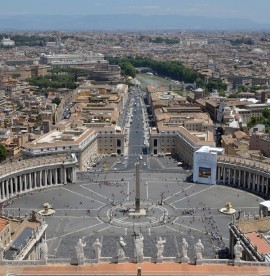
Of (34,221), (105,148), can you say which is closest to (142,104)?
(105,148)

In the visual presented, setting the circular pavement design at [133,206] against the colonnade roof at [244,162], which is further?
the colonnade roof at [244,162]

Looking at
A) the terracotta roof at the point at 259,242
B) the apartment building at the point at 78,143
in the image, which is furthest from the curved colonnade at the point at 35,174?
the terracotta roof at the point at 259,242

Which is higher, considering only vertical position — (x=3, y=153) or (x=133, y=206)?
(x=3, y=153)

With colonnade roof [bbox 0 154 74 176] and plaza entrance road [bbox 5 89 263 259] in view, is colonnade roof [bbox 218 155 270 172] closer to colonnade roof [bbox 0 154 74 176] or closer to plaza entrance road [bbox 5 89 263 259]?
plaza entrance road [bbox 5 89 263 259]

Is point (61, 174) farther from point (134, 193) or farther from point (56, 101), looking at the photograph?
point (56, 101)

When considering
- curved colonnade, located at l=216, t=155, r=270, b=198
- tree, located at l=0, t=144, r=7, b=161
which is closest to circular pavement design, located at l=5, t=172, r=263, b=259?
curved colonnade, located at l=216, t=155, r=270, b=198

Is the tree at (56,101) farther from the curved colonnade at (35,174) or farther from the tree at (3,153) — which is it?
the curved colonnade at (35,174)

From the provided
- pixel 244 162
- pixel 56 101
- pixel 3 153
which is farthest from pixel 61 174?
pixel 56 101
